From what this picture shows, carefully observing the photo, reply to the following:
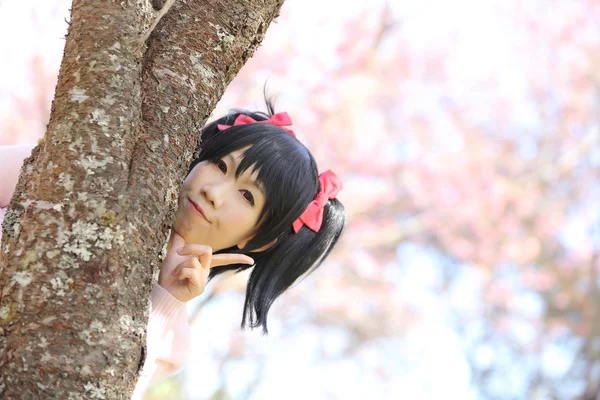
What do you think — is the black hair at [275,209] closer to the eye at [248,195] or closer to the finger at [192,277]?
the eye at [248,195]

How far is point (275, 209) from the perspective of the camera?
1.56 meters

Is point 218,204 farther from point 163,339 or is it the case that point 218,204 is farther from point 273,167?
point 163,339

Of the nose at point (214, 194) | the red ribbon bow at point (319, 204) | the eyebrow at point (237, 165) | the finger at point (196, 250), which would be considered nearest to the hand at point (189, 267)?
the finger at point (196, 250)

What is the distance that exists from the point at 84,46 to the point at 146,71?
0.31 ft

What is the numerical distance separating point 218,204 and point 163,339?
0.32 meters

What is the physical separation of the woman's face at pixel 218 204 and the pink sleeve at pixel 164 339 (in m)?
0.16

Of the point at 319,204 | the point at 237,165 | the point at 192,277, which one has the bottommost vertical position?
the point at 192,277

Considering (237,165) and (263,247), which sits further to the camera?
(263,247)

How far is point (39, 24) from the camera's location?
4.14 meters

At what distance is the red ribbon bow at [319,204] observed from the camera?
5.41 ft

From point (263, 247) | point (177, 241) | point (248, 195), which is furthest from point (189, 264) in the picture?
point (263, 247)

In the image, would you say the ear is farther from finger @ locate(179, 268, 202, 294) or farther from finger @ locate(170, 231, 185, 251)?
finger @ locate(179, 268, 202, 294)

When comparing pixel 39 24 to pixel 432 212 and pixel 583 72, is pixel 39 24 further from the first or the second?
pixel 583 72

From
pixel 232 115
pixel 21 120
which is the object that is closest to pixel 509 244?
pixel 21 120
